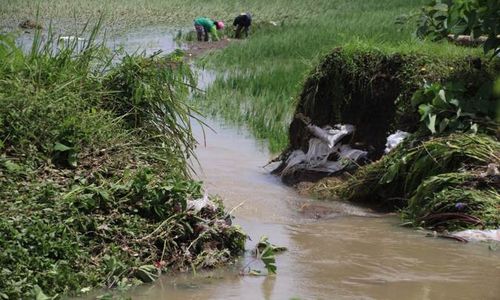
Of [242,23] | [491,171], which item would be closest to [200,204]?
[491,171]

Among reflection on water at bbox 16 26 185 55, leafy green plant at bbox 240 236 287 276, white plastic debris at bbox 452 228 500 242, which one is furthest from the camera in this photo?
reflection on water at bbox 16 26 185 55

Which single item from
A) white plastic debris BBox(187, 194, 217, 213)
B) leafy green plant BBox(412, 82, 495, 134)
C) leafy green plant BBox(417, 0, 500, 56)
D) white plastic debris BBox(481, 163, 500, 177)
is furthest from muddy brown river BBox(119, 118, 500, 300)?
leafy green plant BBox(417, 0, 500, 56)

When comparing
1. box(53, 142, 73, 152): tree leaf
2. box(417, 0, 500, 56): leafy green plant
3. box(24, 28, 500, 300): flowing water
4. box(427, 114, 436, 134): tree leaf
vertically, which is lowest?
box(24, 28, 500, 300): flowing water

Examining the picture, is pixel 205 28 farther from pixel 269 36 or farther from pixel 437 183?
pixel 437 183

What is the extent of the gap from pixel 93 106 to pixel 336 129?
290 cm

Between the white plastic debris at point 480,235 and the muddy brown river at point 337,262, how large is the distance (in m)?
0.10

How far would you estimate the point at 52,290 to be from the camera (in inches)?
169

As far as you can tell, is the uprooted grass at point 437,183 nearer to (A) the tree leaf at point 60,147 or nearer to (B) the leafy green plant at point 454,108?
(B) the leafy green plant at point 454,108

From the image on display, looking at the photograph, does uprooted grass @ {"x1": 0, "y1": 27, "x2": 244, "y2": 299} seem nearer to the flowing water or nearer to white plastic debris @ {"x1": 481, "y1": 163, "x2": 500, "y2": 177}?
the flowing water

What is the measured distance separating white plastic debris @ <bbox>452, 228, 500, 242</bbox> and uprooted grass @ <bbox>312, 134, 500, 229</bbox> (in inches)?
3.7

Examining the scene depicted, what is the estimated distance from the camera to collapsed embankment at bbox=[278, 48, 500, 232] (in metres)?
6.20

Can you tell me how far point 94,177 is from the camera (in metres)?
5.14

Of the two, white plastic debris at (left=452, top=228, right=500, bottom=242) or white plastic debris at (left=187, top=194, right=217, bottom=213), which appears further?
white plastic debris at (left=452, top=228, right=500, bottom=242)

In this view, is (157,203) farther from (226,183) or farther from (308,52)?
(308,52)
